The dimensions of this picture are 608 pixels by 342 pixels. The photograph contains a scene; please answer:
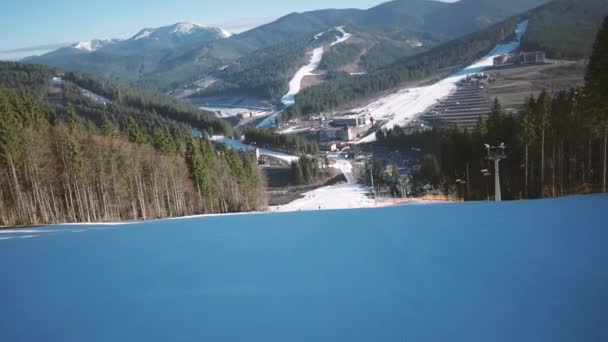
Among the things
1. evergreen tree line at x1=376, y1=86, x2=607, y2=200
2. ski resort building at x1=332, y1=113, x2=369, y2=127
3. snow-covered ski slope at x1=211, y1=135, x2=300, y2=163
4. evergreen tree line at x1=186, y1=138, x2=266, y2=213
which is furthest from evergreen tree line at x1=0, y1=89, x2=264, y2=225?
ski resort building at x1=332, y1=113, x2=369, y2=127

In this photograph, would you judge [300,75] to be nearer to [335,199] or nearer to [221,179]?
[335,199]

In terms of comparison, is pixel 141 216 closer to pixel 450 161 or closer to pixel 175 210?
pixel 175 210

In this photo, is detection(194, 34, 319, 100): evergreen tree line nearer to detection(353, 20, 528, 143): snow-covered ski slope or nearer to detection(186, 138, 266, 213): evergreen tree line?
detection(353, 20, 528, 143): snow-covered ski slope

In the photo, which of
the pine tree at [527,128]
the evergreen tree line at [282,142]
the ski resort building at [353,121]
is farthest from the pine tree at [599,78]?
the ski resort building at [353,121]

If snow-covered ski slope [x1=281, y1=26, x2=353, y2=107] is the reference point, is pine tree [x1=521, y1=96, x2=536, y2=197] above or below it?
below

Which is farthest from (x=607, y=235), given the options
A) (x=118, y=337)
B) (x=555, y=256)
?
(x=118, y=337)

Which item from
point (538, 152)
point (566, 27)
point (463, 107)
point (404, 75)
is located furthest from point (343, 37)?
point (538, 152)
